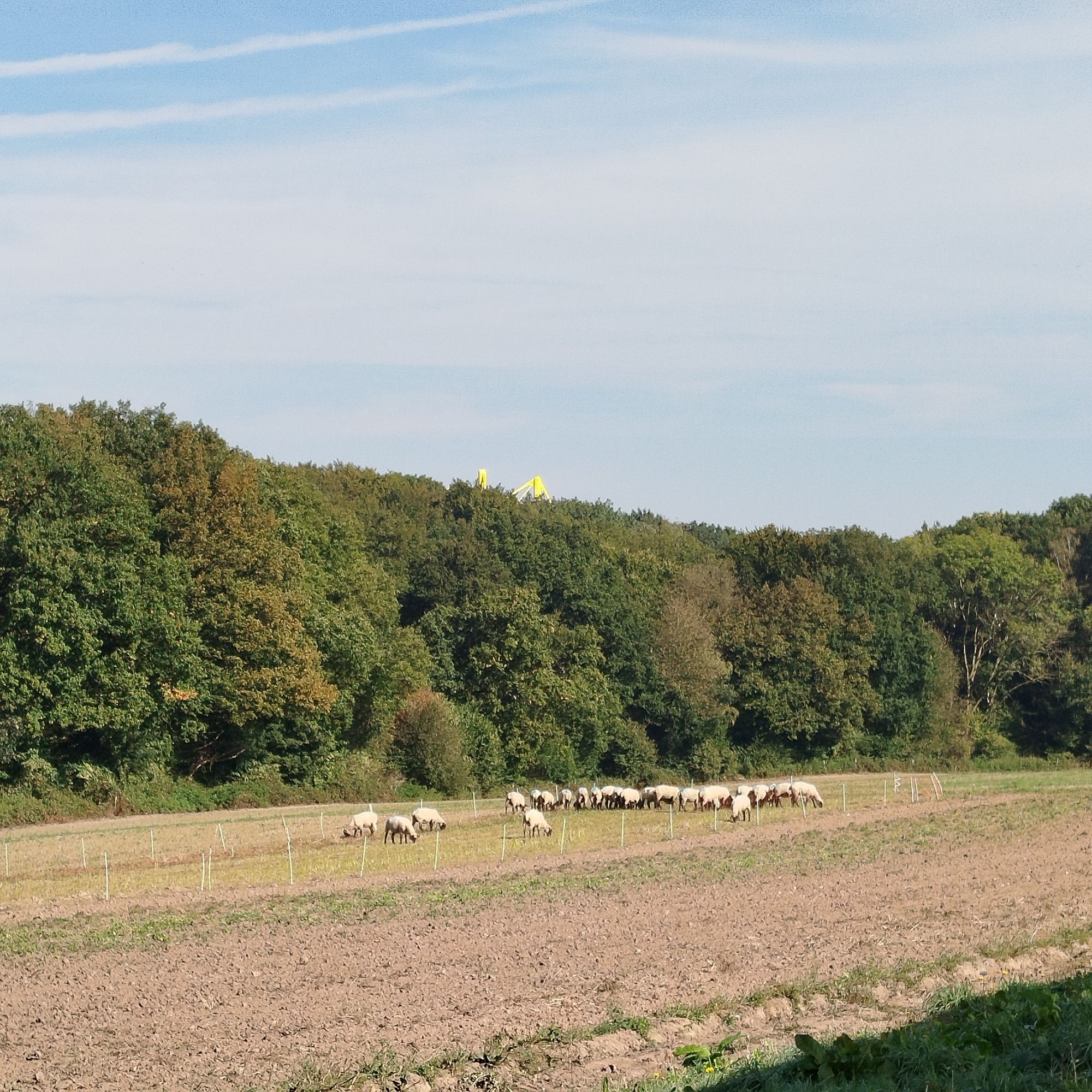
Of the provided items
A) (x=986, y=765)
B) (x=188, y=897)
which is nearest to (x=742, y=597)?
(x=986, y=765)

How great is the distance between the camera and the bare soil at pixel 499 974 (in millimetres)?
16000

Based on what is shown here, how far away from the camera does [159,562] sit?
57.5m

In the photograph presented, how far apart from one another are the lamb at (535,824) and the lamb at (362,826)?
501 centimetres

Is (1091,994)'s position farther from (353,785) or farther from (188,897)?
(353,785)

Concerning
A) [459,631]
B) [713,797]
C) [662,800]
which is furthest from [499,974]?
[459,631]

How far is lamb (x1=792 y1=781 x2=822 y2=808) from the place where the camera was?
5594 cm

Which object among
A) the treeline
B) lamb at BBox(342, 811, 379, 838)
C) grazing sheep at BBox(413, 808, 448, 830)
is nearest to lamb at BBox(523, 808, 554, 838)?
grazing sheep at BBox(413, 808, 448, 830)

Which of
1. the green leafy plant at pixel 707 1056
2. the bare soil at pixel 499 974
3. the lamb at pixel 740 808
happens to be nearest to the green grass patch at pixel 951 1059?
the green leafy plant at pixel 707 1056

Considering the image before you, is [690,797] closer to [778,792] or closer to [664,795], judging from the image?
[664,795]

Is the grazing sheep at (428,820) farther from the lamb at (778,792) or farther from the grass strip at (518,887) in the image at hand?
the lamb at (778,792)

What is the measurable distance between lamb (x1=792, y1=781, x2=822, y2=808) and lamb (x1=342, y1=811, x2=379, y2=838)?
17329 mm

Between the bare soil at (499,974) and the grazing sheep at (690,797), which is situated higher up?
the bare soil at (499,974)

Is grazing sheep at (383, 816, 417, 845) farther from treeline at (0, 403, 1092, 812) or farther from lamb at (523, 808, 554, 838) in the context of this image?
treeline at (0, 403, 1092, 812)

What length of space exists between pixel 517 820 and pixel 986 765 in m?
44.4
